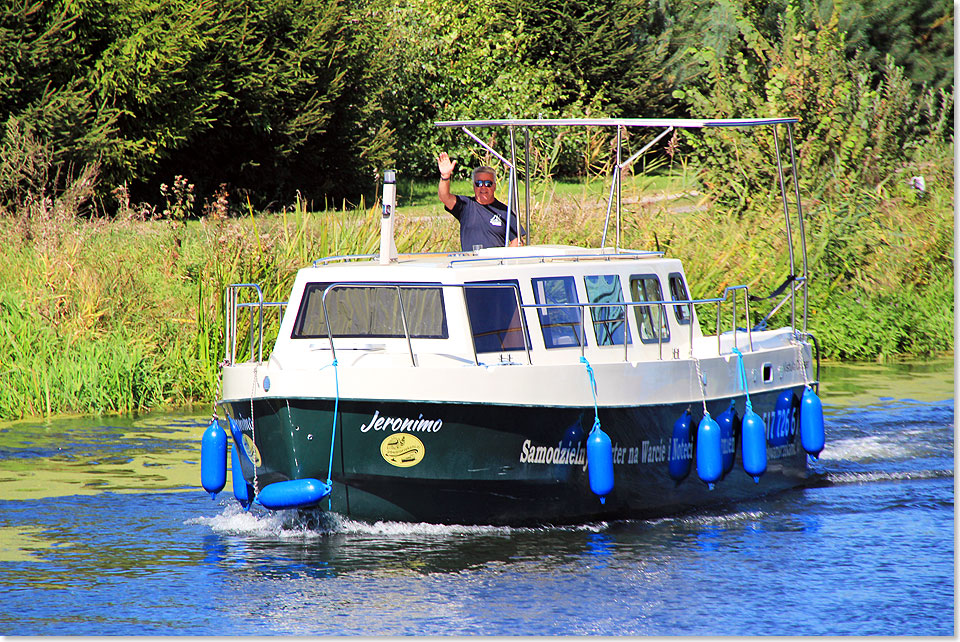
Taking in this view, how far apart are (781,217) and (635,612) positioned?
1328 cm

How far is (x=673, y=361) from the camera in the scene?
10.7 meters

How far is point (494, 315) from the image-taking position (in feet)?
34.3

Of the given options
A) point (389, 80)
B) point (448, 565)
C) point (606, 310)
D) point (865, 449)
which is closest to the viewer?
point (448, 565)

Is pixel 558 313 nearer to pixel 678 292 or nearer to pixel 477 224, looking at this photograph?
pixel 678 292

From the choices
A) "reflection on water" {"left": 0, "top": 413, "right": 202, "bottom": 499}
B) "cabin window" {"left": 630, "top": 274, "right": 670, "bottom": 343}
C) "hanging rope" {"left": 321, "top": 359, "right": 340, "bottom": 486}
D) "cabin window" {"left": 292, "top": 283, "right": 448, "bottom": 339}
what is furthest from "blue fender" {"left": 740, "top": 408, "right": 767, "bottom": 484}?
"reflection on water" {"left": 0, "top": 413, "right": 202, "bottom": 499}

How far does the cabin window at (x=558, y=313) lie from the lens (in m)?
10.7

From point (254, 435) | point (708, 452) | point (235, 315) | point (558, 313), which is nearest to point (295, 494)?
point (254, 435)

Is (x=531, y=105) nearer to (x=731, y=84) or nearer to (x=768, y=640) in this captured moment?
(x=731, y=84)

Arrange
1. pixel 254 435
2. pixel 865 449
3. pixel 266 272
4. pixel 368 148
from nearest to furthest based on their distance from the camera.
A: pixel 254 435 → pixel 865 449 → pixel 266 272 → pixel 368 148

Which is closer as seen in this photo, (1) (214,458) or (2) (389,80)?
(1) (214,458)

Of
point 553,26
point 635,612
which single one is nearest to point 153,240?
point 635,612

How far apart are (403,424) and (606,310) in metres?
2.46

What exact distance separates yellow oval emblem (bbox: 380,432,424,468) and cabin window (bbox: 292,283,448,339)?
100cm

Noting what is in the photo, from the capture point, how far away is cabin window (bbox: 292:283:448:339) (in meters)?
10.4
